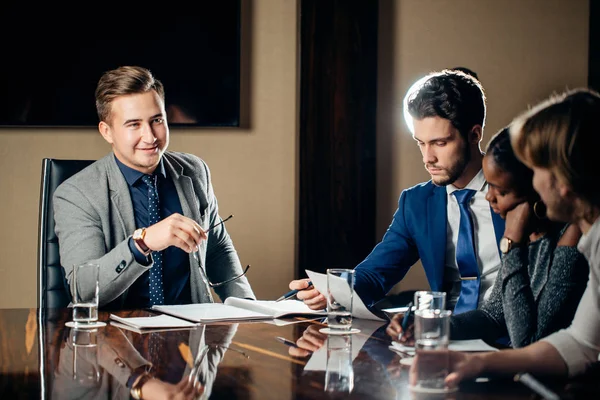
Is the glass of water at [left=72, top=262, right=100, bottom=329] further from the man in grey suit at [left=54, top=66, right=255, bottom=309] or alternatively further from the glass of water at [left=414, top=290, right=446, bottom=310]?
the glass of water at [left=414, top=290, right=446, bottom=310]

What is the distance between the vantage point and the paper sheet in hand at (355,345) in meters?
1.37

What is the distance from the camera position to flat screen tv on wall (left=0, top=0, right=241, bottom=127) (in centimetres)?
349

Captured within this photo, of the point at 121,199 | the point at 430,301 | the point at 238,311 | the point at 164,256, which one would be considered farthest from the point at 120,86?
the point at 430,301

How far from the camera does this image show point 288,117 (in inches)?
143

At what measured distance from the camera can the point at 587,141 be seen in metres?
1.34

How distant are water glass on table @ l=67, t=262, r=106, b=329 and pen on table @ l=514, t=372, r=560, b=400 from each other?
0.98 meters

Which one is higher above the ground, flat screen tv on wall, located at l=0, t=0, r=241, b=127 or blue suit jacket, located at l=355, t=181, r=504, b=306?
flat screen tv on wall, located at l=0, t=0, r=241, b=127

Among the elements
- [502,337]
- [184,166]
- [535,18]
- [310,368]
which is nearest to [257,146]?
[184,166]

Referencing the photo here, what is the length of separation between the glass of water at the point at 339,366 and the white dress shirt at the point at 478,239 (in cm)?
63

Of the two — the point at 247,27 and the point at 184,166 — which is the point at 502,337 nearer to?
the point at 184,166

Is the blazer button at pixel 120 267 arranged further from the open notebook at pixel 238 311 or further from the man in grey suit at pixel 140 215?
the open notebook at pixel 238 311

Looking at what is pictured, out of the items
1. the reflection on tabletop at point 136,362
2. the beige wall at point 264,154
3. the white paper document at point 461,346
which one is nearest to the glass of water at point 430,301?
the white paper document at point 461,346

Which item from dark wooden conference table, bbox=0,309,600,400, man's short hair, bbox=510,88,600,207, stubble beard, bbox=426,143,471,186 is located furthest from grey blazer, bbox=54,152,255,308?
man's short hair, bbox=510,88,600,207

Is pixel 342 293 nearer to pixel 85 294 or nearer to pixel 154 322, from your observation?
pixel 154 322
